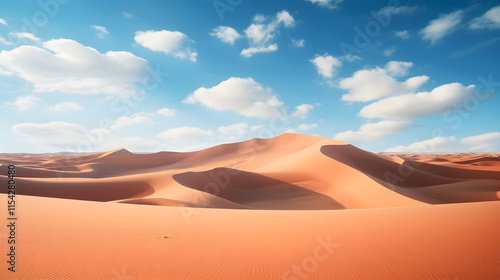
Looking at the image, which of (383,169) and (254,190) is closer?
(254,190)

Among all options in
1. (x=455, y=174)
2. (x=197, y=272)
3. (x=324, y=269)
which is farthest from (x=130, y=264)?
(x=455, y=174)

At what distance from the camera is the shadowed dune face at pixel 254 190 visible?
1803cm

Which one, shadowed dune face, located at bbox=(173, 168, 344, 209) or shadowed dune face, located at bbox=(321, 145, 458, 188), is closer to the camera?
shadowed dune face, located at bbox=(173, 168, 344, 209)

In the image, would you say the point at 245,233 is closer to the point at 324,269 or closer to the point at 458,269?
the point at 324,269

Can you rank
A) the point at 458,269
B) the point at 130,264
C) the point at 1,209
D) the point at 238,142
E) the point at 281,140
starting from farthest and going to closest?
the point at 238,142
the point at 281,140
the point at 1,209
the point at 130,264
the point at 458,269

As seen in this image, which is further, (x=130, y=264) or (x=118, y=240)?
(x=118, y=240)

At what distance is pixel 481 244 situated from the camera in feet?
14.2

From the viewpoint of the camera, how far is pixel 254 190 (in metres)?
22.4

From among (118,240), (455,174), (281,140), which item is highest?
(281,140)

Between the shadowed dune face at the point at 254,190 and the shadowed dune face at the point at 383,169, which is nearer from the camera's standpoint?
the shadowed dune face at the point at 254,190

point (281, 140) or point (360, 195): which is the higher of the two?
point (281, 140)

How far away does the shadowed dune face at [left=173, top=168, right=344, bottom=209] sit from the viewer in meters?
18.0

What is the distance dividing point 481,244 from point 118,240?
700 centimetres

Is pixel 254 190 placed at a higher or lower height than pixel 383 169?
lower
